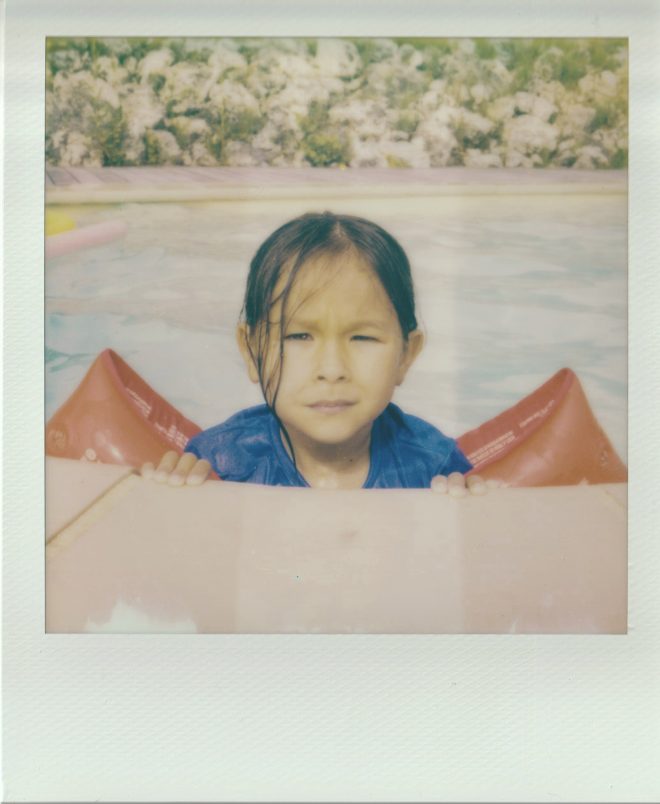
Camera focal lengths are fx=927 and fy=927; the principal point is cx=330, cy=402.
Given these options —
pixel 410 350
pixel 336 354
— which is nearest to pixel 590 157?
pixel 410 350

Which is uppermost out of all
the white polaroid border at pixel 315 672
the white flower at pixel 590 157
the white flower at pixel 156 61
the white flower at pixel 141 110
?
the white flower at pixel 156 61

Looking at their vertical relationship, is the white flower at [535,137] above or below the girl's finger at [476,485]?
above

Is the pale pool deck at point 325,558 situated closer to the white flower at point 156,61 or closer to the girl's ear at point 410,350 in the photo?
the girl's ear at point 410,350

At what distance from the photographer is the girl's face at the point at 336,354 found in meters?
2.20

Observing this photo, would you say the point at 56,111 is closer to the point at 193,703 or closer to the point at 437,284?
the point at 437,284

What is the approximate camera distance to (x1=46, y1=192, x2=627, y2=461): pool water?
2246 millimetres

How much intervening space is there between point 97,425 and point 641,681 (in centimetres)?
145

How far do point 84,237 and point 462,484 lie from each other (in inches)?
43.1

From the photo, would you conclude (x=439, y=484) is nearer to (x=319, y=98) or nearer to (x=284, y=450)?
(x=284, y=450)

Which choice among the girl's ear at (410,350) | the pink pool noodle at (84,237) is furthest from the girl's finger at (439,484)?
the pink pool noodle at (84,237)

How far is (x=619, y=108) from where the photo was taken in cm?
225

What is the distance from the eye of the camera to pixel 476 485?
2.24 m

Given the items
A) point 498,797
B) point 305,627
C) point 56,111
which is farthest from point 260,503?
point 56,111

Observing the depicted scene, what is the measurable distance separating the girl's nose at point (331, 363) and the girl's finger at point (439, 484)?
339mm
